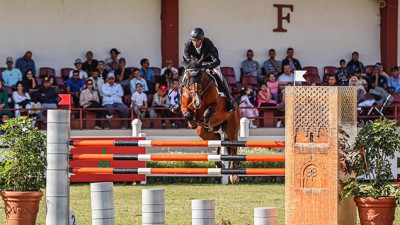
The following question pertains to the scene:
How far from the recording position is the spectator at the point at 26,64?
22.3m

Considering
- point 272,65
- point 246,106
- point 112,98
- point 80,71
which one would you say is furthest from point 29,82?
point 272,65

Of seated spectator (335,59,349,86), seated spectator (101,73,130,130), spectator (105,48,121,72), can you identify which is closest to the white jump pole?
seated spectator (101,73,130,130)

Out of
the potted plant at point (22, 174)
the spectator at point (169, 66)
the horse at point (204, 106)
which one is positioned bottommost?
the potted plant at point (22, 174)

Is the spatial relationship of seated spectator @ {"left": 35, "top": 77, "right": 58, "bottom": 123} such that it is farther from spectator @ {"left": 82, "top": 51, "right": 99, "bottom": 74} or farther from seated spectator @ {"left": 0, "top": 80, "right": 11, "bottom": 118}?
spectator @ {"left": 82, "top": 51, "right": 99, "bottom": 74}

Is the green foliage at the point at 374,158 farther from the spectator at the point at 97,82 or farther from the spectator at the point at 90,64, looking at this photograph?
the spectator at the point at 90,64

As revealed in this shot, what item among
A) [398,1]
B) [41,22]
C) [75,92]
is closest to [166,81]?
[75,92]

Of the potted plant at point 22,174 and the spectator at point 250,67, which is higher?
the spectator at point 250,67

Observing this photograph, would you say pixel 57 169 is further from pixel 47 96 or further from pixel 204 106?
pixel 47 96

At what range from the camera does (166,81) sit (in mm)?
22000

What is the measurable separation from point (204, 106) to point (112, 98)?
9.07 m

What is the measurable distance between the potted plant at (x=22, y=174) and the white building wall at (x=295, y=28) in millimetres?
14274

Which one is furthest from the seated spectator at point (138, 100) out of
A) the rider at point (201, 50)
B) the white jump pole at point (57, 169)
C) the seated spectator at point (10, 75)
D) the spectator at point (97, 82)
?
the white jump pole at point (57, 169)

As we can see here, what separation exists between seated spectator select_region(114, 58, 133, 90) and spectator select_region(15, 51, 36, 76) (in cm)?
185

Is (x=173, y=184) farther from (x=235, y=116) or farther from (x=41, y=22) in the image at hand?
(x=41, y=22)
